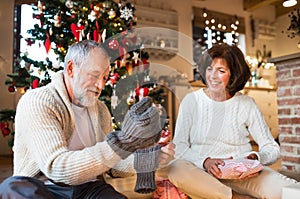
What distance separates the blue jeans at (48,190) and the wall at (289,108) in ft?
4.16

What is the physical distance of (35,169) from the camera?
0.73 m

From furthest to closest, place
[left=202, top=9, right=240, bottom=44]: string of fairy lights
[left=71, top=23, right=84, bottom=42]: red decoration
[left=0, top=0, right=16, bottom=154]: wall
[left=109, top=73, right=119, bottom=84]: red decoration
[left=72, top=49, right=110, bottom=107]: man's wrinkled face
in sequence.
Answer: [left=202, top=9, right=240, bottom=44]: string of fairy lights
[left=0, top=0, right=16, bottom=154]: wall
[left=71, top=23, right=84, bottom=42]: red decoration
[left=109, top=73, right=119, bottom=84]: red decoration
[left=72, top=49, right=110, bottom=107]: man's wrinkled face

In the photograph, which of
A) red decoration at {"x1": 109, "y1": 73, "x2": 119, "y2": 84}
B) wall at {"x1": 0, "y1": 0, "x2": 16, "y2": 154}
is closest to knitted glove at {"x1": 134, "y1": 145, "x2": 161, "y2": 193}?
red decoration at {"x1": 109, "y1": 73, "x2": 119, "y2": 84}

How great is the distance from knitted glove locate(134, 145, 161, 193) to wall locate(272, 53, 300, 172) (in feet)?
3.98

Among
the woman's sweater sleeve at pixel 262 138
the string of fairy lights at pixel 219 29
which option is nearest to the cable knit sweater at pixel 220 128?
the woman's sweater sleeve at pixel 262 138

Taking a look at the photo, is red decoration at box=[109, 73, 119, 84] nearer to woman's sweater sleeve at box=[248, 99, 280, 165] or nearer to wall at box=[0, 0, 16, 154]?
woman's sweater sleeve at box=[248, 99, 280, 165]

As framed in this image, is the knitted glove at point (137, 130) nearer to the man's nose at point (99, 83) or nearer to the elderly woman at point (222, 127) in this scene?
the man's nose at point (99, 83)

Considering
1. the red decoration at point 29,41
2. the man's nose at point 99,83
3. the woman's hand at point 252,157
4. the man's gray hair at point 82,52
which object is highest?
the red decoration at point 29,41

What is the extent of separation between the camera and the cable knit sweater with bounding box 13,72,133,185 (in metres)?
0.64

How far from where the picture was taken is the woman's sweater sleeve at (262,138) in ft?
3.62

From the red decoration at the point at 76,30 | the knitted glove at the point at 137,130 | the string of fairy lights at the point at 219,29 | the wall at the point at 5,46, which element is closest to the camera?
the knitted glove at the point at 137,130

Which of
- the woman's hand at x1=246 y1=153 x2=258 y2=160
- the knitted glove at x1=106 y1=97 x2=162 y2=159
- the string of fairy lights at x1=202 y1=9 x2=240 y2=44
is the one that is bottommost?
the woman's hand at x1=246 y1=153 x2=258 y2=160

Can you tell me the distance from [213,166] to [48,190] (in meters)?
0.56

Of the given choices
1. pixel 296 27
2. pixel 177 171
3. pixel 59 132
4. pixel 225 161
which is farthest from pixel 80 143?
pixel 296 27
